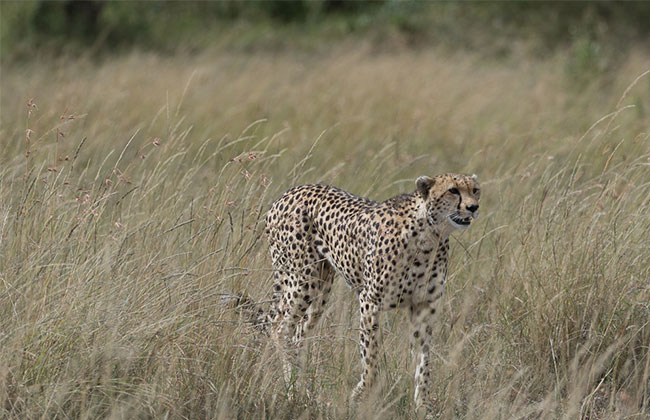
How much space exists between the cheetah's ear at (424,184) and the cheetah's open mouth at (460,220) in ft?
0.56

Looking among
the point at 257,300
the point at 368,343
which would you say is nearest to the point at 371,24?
the point at 257,300

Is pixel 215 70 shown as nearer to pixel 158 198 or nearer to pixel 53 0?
pixel 53 0

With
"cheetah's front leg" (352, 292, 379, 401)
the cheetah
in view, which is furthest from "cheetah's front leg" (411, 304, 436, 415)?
"cheetah's front leg" (352, 292, 379, 401)

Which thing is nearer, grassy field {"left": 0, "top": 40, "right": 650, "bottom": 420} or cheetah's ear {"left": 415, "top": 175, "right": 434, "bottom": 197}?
grassy field {"left": 0, "top": 40, "right": 650, "bottom": 420}

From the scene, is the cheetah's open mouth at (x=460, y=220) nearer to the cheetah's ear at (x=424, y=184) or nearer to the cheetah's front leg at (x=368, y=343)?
the cheetah's ear at (x=424, y=184)

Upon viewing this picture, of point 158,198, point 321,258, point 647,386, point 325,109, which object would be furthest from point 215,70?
point 647,386

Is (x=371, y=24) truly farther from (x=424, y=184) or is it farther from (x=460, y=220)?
(x=460, y=220)

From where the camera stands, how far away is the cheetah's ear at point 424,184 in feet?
12.3

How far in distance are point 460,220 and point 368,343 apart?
673 mm

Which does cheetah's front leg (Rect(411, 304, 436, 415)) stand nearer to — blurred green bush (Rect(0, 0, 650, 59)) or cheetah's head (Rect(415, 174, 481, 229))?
cheetah's head (Rect(415, 174, 481, 229))

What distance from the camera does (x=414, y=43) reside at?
1567 centimetres

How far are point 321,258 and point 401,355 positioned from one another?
60cm

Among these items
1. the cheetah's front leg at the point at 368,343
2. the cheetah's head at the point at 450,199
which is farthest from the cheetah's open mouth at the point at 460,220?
the cheetah's front leg at the point at 368,343

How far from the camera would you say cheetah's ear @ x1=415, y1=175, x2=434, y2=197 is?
374cm
